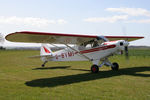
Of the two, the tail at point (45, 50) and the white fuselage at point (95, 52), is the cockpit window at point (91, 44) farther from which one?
the tail at point (45, 50)

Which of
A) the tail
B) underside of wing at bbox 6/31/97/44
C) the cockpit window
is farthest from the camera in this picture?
the tail

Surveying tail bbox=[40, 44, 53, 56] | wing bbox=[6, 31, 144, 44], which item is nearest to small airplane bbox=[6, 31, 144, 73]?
wing bbox=[6, 31, 144, 44]

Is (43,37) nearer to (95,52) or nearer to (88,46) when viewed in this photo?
(88,46)

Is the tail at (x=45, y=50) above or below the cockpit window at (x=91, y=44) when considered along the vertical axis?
below

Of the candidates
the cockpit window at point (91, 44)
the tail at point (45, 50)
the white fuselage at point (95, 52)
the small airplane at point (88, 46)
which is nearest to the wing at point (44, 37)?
the small airplane at point (88, 46)

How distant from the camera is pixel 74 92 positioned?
18.9 ft

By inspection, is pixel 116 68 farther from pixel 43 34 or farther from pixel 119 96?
pixel 119 96

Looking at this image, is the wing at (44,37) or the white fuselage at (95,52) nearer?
the wing at (44,37)

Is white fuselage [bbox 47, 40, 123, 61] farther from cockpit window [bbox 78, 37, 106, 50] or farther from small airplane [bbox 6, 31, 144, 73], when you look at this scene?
cockpit window [bbox 78, 37, 106, 50]

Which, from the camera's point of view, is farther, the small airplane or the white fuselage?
the white fuselage

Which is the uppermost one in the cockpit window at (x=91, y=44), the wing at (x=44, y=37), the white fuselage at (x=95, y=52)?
the wing at (x=44, y=37)

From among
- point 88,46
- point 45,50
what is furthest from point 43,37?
Answer: point 45,50

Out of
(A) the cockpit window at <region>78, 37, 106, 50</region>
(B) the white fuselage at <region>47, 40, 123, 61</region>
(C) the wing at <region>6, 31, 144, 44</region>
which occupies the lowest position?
(B) the white fuselage at <region>47, 40, 123, 61</region>

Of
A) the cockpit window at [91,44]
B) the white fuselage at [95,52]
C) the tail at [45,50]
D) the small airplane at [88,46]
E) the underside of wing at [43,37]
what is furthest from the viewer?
the tail at [45,50]
